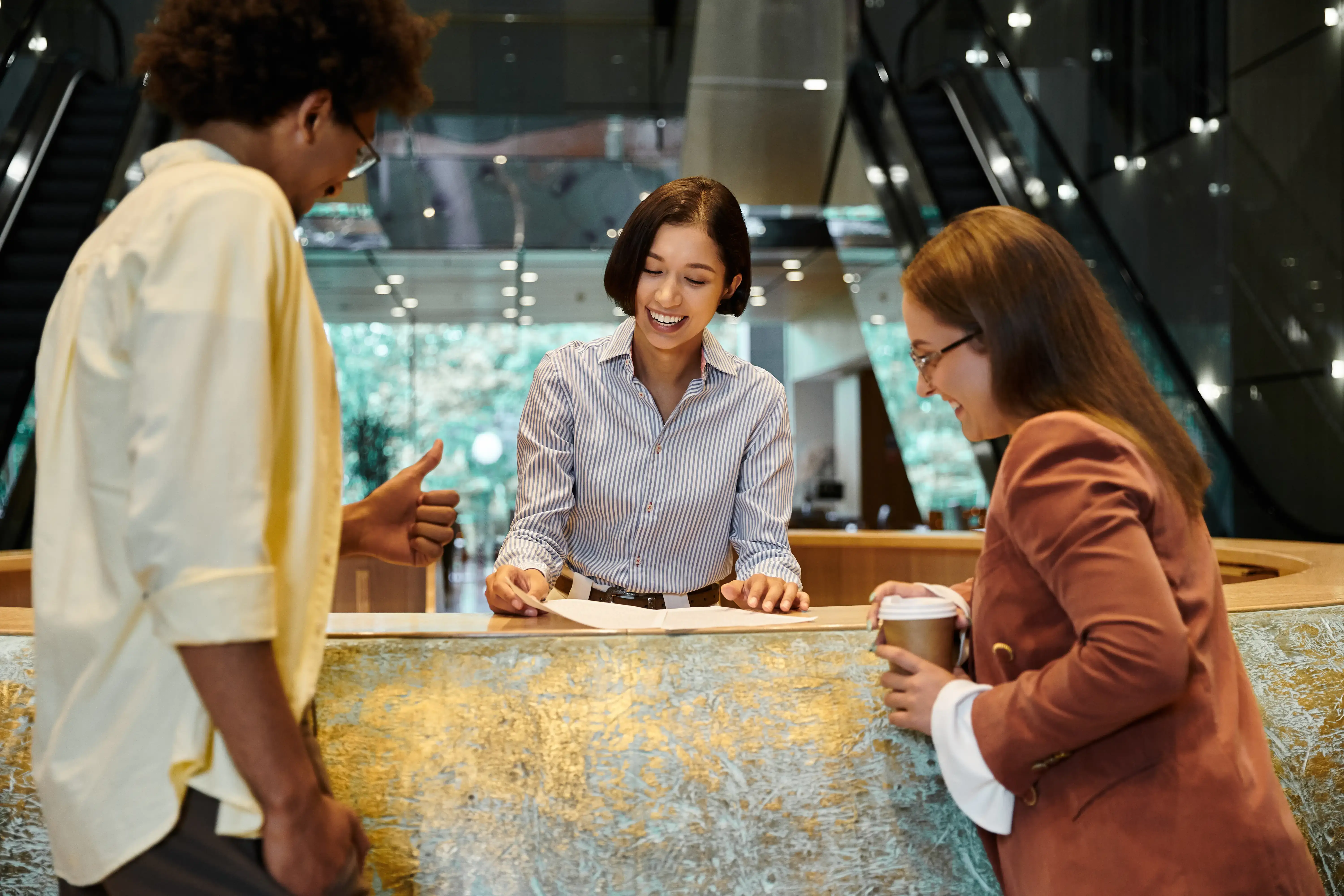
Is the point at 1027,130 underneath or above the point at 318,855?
above

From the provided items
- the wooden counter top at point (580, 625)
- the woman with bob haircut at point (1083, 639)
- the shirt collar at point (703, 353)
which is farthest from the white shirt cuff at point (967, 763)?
the shirt collar at point (703, 353)

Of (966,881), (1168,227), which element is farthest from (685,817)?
(1168,227)

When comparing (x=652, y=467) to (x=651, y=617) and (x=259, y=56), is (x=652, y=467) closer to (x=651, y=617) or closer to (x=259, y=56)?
(x=651, y=617)

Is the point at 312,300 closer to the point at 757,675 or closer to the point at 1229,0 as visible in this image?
the point at 757,675

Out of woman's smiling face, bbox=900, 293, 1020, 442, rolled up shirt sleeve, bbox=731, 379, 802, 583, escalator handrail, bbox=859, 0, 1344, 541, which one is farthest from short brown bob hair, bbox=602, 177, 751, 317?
escalator handrail, bbox=859, 0, 1344, 541

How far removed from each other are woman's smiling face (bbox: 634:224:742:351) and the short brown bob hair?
1 centimetres

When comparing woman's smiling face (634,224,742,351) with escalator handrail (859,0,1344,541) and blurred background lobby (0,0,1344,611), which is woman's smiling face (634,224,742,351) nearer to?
blurred background lobby (0,0,1344,611)

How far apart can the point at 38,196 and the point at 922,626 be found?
8.74 m

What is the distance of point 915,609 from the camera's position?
1344 mm

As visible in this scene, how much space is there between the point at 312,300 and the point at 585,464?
126cm

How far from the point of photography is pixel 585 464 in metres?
2.29

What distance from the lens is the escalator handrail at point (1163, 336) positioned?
636 cm

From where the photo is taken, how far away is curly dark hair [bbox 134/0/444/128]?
1042 millimetres

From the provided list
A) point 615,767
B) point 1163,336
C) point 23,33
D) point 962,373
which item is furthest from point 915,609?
point 23,33
